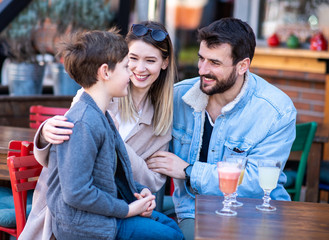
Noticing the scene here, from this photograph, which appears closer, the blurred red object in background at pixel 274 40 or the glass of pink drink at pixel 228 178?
the glass of pink drink at pixel 228 178

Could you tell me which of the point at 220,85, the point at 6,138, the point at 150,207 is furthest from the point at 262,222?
the point at 6,138

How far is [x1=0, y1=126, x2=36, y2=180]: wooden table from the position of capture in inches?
106

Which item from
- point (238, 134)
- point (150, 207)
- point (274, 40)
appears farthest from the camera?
point (274, 40)

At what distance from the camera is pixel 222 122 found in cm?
259

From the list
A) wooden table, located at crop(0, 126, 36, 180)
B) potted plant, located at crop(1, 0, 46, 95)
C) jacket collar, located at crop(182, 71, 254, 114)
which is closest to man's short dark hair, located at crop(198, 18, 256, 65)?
jacket collar, located at crop(182, 71, 254, 114)

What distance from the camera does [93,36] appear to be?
1.99 metres

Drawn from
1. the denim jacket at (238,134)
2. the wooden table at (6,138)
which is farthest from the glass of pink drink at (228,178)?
the wooden table at (6,138)

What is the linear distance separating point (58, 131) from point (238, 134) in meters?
0.99

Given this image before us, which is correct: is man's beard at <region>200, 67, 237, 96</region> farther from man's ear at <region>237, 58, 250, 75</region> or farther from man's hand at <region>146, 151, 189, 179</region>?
man's hand at <region>146, 151, 189, 179</region>

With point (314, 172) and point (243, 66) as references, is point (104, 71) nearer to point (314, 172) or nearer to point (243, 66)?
point (243, 66)

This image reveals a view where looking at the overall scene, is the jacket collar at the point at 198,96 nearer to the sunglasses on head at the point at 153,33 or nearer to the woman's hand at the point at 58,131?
the sunglasses on head at the point at 153,33

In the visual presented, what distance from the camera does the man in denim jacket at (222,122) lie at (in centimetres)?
248

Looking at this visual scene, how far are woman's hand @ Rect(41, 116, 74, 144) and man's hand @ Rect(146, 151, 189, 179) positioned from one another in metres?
0.70

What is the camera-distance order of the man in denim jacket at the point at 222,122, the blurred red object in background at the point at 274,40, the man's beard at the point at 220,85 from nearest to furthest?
the man in denim jacket at the point at 222,122 < the man's beard at the point at 220,85 < the blurred red object in background at the point at 274,40
